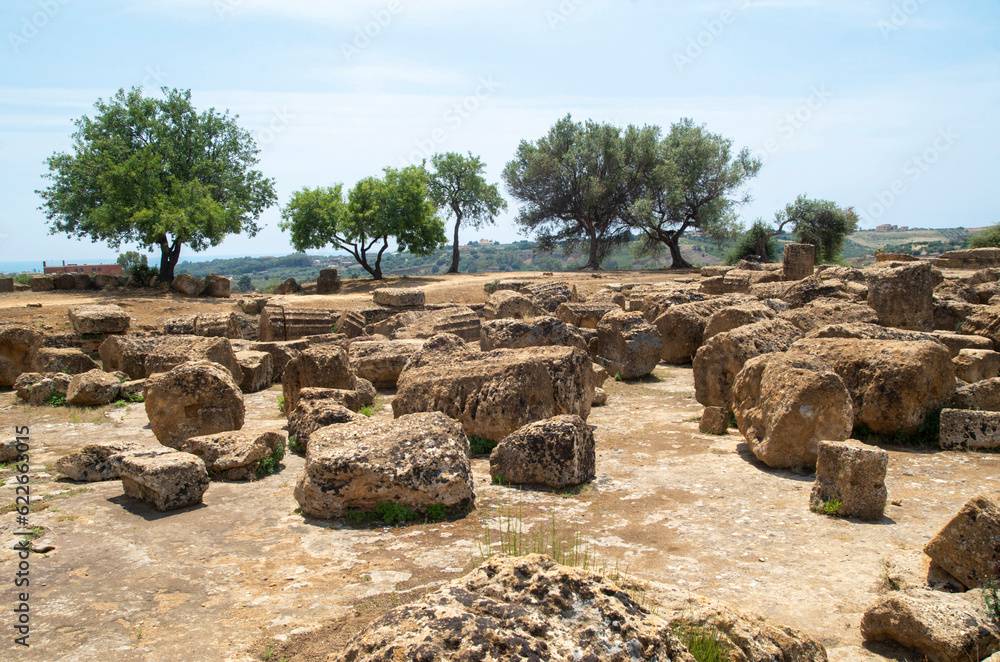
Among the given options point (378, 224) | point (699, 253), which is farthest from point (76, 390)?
point (699, 253)

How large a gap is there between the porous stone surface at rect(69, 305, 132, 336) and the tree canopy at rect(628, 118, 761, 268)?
3080cm

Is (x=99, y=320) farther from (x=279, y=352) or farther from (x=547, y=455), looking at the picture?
(x=547, y=455)

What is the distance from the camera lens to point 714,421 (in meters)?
8.88

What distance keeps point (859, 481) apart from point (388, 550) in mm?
3897

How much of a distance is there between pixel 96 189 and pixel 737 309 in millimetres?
28305

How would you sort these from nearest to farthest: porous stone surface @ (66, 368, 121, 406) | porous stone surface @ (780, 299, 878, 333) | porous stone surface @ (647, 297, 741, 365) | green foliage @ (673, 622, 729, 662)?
green foliage @ (673, 622, 729, 662), porous stone surface @ (66, 368, 121, 406), porous stone surface @ (780, 299, 878, 333), porous stone surface @ (647, 297, 741, 365)

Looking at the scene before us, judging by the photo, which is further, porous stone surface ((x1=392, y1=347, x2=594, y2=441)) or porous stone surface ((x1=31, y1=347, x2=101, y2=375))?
porous stone surface ((x1=31, y1=347, x2=101, y2=375))

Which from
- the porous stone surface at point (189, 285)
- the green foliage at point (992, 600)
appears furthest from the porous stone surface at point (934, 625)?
the porous stone surface at point (189, 285)

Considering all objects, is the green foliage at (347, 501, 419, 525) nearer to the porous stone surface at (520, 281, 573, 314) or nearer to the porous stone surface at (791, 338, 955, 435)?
the porous stone surface at (791, 338, 955, 435)

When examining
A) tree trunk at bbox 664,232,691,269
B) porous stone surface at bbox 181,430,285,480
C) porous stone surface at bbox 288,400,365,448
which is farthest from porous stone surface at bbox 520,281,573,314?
tree trunk at bbox 664,232,691,269

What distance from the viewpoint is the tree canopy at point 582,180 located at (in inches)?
1735

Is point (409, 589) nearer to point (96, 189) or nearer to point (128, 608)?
Answer: point (128, 608)

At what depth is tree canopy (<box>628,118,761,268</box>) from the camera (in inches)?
1613

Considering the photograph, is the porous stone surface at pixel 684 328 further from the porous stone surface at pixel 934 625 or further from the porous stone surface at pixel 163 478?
the porous stone surface at pixel 934 625
